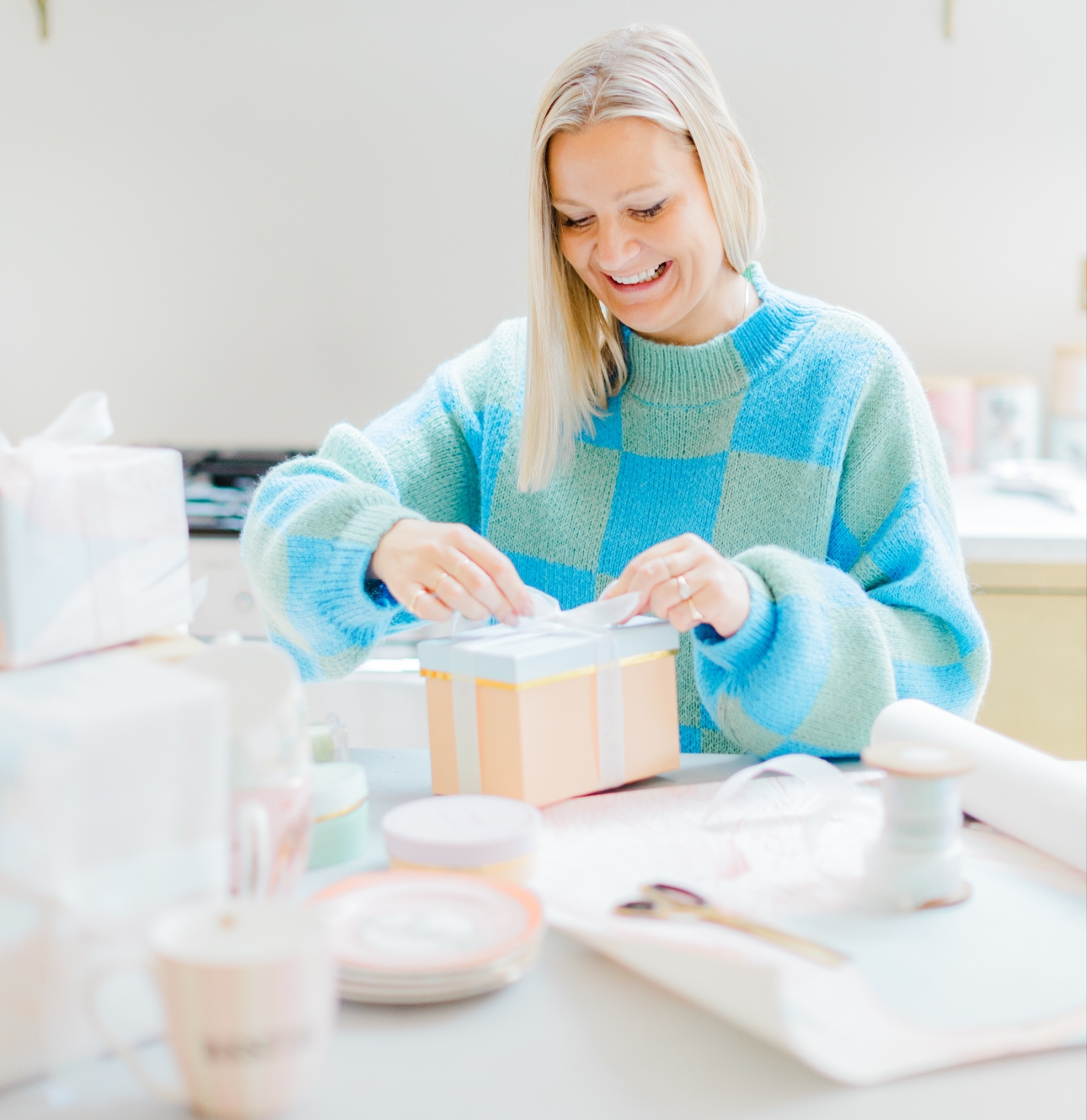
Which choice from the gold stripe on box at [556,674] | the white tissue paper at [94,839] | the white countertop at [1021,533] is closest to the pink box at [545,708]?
the gold stripe on box at [556,674]

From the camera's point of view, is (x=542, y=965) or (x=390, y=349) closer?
(x=542, y=965)

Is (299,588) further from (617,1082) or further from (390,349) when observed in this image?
(390,349)

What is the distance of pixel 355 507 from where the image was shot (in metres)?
1.14

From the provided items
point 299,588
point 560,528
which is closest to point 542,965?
point 299,588

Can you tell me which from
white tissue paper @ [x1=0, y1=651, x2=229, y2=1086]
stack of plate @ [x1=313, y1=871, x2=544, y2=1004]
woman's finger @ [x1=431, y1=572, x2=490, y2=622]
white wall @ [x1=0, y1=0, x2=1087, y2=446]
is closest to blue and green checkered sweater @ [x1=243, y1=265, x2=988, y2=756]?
woman's finger @ [x1=431, y1=572, x2=490, y2=622]

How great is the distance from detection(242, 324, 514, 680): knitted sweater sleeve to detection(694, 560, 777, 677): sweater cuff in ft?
0.99

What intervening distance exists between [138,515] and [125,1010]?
0.26 m

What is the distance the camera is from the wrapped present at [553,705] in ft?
2.90


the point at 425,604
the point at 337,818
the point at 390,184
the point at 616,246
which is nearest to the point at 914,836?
the point at 337,818

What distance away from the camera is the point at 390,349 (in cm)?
247

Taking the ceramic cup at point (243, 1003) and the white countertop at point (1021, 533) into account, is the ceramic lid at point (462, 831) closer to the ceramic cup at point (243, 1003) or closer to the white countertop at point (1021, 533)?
the ceramic cup at point (243, 1003)

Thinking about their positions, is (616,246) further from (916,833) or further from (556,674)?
(916,833)

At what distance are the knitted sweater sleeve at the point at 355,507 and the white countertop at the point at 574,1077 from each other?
0.54 metres

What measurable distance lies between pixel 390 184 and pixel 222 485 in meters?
0.71
